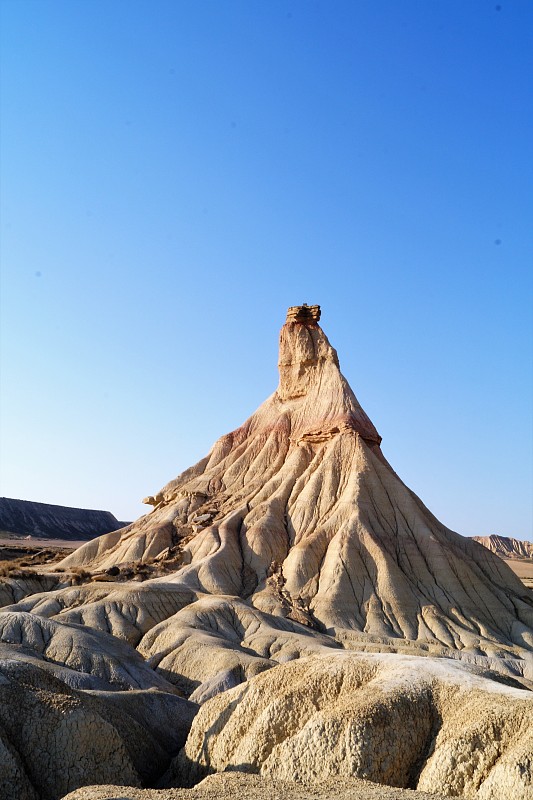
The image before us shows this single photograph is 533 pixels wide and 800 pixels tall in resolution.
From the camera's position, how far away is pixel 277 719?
73.4ft

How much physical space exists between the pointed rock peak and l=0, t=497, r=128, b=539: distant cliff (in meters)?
75.6

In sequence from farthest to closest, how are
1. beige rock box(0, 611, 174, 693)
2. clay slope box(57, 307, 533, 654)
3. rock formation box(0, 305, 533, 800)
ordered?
1. clay slope box(57, 307, 533, 654)
2. beige rock box(0, 611, 174, 693)
3. rock formation box(0, 305, 533, 800)

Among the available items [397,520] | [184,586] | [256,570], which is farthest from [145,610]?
[397,520]

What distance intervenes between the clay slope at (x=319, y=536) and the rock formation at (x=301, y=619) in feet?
0.55

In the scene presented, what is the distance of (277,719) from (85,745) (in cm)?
511

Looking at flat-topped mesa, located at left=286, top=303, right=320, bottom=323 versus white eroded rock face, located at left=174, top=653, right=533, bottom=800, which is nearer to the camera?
white eroded rock face, located at left=174, top=653, right=533, bottom=800

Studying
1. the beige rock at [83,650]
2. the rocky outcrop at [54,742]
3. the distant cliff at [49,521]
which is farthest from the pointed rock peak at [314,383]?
the distant cliff at [49,521]

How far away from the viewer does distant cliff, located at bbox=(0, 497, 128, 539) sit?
14688cm

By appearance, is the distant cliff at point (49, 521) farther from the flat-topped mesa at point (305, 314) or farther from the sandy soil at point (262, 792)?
the sandy soil at point (262, 792)

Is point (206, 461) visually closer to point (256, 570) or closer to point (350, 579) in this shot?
point (256, 570)

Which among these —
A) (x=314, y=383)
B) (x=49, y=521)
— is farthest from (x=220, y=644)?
(x=49, y=521)

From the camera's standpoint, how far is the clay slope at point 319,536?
57062mm


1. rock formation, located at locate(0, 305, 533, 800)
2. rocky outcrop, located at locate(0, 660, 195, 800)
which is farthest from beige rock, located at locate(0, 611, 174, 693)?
rocky outcrop, located at locate(0, 660, 195, 800)

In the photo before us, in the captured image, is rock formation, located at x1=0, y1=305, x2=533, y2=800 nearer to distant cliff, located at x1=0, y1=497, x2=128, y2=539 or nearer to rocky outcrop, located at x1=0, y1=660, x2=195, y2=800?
rocky outcrop, located at x1=0, y1=660, x2=195, y2=800
